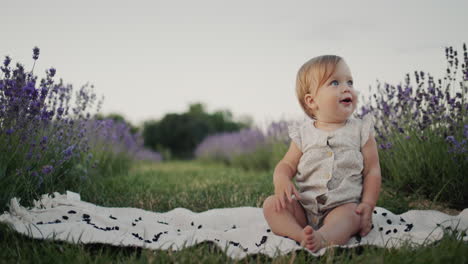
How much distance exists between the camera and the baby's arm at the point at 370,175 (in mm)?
1987

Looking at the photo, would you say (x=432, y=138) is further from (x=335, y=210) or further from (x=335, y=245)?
(x=335, y=245)

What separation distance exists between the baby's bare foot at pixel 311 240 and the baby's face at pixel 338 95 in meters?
0.70

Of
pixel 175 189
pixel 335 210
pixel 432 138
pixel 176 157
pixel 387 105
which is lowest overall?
pixel 176 157

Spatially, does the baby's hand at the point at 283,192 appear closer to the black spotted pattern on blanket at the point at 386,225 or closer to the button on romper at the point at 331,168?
the button on romper at the point at 331,168

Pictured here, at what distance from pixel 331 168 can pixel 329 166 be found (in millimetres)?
17

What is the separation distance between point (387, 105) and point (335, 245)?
198 centimetres

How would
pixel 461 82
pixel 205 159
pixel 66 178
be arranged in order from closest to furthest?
1. pixel 461 82
2. pixel 66 178
3. pixel 205 159

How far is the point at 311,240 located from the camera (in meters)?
1.69

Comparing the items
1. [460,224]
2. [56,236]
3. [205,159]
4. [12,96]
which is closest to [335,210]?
[460,224]

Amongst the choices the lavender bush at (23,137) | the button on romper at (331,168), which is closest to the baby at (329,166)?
the button on romper at (331,168)

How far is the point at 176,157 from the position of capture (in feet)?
61.3

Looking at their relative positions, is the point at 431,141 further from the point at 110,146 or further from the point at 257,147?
the point at 257,147

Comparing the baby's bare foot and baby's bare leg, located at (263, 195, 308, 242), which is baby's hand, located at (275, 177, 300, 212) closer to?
baby's bare leg, located at (263, 195, 308, 242)

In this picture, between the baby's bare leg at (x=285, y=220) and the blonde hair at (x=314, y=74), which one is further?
the blonde hair at (x=314, y=74)
